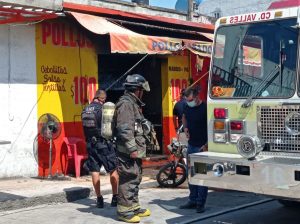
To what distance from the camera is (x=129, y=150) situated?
6965mm

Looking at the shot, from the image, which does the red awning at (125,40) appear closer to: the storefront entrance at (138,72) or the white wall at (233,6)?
the white wall at (233,6)

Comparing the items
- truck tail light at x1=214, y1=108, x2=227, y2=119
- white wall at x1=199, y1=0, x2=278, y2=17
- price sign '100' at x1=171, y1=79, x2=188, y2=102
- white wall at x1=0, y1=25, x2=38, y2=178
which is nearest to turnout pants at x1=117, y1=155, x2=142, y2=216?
truck tail light at x1=214, y1=108, x2=227, y2=119

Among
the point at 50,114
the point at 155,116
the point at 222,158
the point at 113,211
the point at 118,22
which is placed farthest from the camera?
the point at 155,116

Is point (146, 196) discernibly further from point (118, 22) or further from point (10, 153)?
point (118, 22)

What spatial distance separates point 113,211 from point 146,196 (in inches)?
51.5

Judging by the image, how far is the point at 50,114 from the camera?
10.4 metres

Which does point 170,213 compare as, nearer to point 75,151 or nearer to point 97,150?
point 97,150

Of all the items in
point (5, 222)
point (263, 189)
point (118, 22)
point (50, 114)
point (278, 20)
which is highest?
point (118, 22)

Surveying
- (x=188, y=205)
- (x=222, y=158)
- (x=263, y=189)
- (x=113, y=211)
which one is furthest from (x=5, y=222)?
(x=263, y=189)

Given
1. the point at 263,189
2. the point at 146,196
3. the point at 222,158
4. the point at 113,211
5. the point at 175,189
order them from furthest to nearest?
the point at 175,189
the point at 146,196
the point at 113,211
the point at 222,158
the point at 263,189

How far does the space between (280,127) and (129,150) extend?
199cm

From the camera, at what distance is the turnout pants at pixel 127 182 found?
7.11m

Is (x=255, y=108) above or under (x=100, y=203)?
above

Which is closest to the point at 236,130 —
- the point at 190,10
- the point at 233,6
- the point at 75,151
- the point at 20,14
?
A: the point at 20,14
